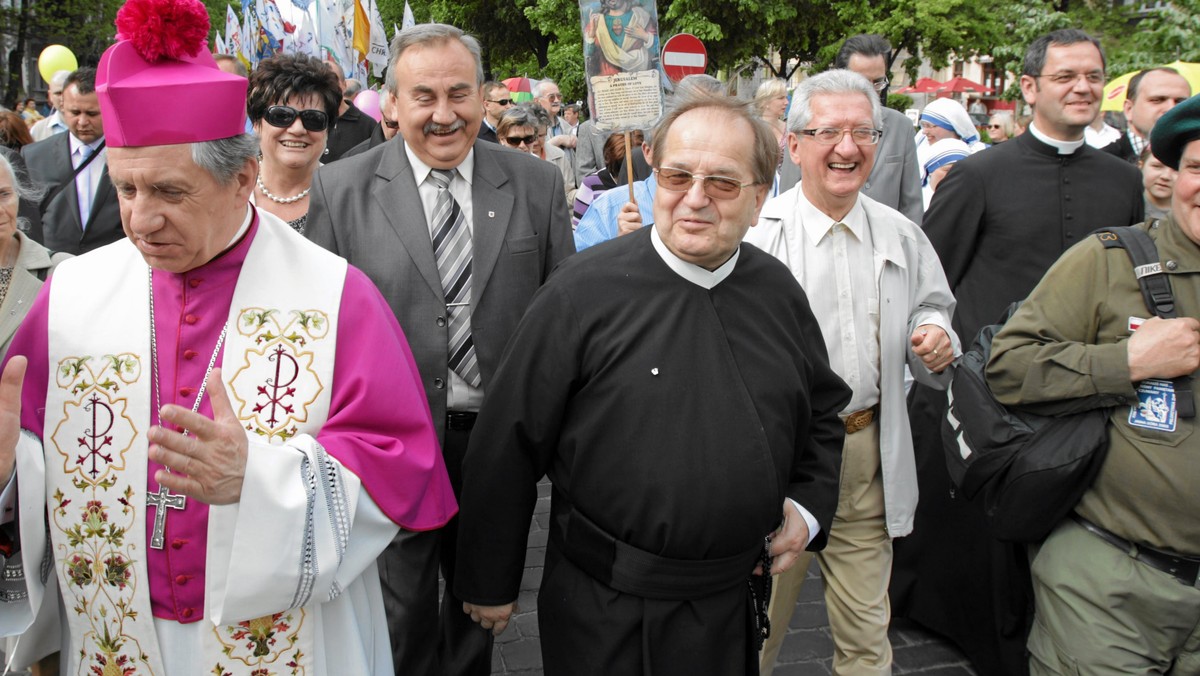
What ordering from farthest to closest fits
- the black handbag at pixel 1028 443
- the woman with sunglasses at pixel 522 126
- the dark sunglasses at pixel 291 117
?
1. the woman with sunglasses at pixel 522 126
2. the dark sunglasses at pixel 291 117
3. the black handbag at pixel 1028 443

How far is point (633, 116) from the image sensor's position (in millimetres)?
4250

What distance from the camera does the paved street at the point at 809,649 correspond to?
4344mm

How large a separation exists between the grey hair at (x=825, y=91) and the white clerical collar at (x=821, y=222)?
0.27m

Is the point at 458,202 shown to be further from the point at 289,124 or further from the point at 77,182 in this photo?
the point at 77,182

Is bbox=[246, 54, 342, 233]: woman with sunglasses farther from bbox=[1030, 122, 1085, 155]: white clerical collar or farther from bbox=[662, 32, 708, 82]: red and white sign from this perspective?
bbox=[662, 32, 708, 82]: red and white sign

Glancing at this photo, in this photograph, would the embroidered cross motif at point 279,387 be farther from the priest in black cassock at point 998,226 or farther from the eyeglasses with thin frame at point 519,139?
the eyeglasses with thin frame at point 519,139

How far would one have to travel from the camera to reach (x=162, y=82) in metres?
2.14

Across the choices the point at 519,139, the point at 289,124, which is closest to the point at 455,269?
the point at 289,124

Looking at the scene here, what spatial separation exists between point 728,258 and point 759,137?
32 cm

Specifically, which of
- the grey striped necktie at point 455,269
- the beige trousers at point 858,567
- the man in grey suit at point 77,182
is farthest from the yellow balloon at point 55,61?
the beige trousers at point 858,567

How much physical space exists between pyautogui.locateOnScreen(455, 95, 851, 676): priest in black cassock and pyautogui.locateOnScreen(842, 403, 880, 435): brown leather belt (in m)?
0.81

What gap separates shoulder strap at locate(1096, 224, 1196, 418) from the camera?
285cm

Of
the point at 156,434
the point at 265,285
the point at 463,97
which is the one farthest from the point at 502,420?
the point at 463,97

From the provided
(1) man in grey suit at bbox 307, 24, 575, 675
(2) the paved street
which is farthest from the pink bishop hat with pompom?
(2) the paved street
